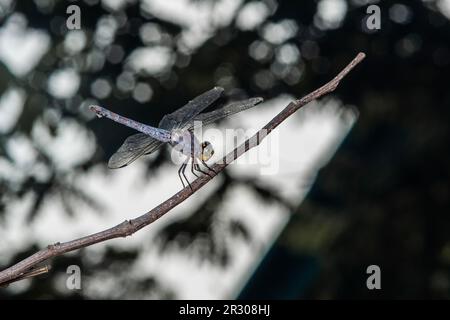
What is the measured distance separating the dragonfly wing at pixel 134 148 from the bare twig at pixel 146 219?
0.45m

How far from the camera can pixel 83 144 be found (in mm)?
4859

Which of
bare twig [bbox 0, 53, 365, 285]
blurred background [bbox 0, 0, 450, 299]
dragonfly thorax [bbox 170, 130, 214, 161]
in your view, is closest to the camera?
bare twig [bbox 0, 53, 365, 285]

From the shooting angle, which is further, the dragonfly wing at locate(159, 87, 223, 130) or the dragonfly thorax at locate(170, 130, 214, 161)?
the dragonfly wing at locate(159, 87, 223, 130)

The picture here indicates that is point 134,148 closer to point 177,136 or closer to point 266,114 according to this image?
point 177,136

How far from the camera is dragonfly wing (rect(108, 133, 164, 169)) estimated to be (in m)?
1.27

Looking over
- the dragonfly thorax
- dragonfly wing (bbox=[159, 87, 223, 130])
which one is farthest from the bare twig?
dragonfly wing (bbox=[159, 87, 223, 130])

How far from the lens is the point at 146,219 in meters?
0.77

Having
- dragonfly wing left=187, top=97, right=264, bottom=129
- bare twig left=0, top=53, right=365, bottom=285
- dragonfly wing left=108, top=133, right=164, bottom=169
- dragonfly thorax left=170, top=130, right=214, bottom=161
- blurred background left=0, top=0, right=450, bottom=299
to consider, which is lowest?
bare twig left=0, top=53, right=365, bottom=285

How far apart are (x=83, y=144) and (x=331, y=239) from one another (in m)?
1.58

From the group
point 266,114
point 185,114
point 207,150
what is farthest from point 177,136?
point 266,114

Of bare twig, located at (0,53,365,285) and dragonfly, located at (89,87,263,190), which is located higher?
dragonfly, located at (89,87,263,190)

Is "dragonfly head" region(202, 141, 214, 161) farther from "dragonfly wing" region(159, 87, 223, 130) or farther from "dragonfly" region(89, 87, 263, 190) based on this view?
"dragonfly wing" region(159, 87, 223, 130)

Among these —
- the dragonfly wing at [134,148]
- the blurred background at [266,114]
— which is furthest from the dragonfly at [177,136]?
the blurred background at [266,114]
